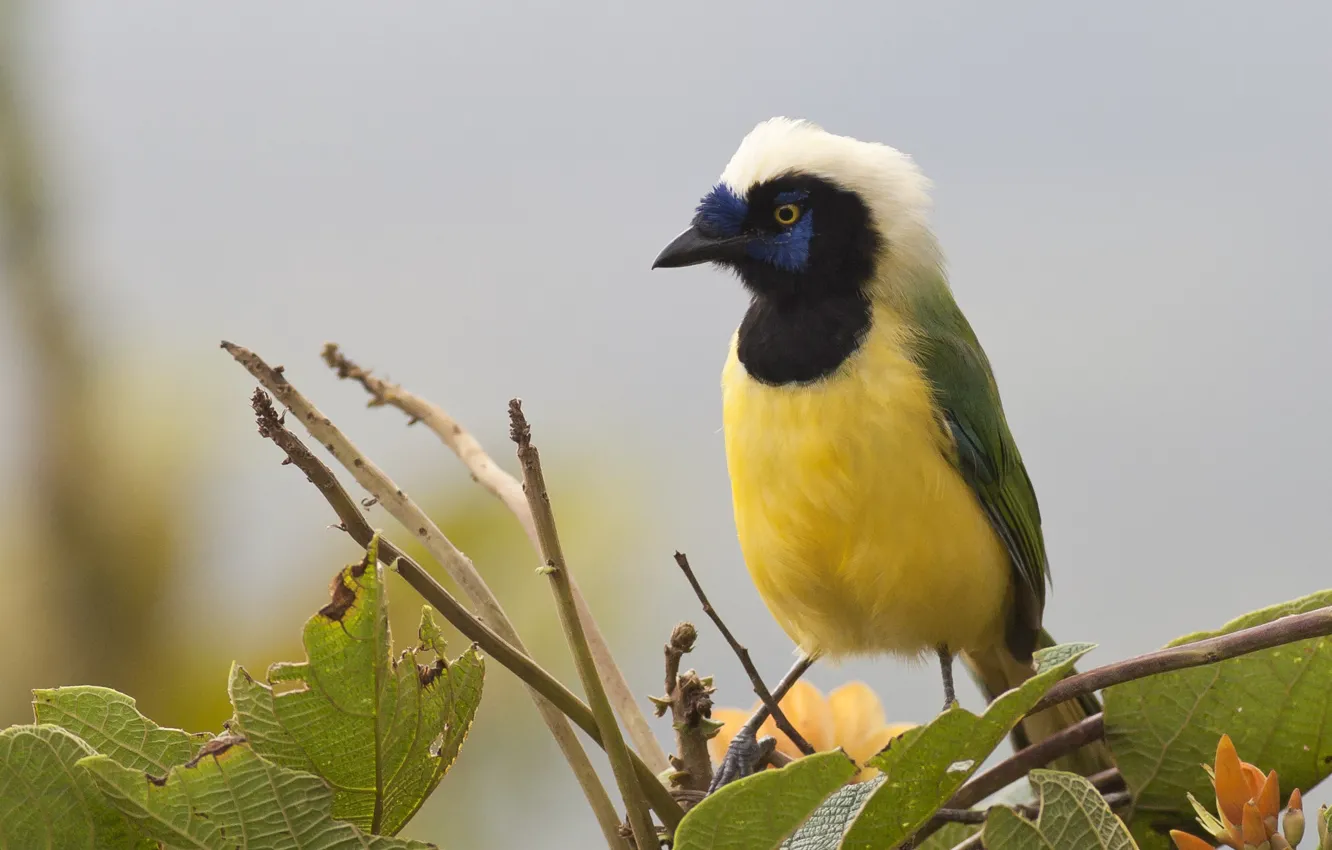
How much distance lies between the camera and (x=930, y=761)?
1.24 feet

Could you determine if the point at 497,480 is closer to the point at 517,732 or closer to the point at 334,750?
the point at 334,750

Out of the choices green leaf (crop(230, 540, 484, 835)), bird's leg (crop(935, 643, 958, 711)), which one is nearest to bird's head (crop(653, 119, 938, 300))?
bird's leg (crop(935, 643, 958, 711))

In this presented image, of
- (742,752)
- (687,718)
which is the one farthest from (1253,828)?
(742,752)

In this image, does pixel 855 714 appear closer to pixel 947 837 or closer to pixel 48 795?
pixel 947 837

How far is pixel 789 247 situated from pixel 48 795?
0.73 meters

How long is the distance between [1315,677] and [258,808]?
391 mm

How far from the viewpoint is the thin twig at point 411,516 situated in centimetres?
46

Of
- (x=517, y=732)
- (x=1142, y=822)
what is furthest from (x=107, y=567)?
(x=1142, y=822)

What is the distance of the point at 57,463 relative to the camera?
1775 mm

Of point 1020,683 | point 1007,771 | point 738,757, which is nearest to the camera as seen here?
point 1007,771

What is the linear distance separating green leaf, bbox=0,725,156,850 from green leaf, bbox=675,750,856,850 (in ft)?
0.60

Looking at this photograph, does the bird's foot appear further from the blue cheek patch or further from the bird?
the blue cheek patch

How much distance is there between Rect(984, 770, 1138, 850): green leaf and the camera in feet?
1.25

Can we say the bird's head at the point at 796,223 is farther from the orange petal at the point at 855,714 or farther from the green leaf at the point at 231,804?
the green leaf at the point at 231,804
